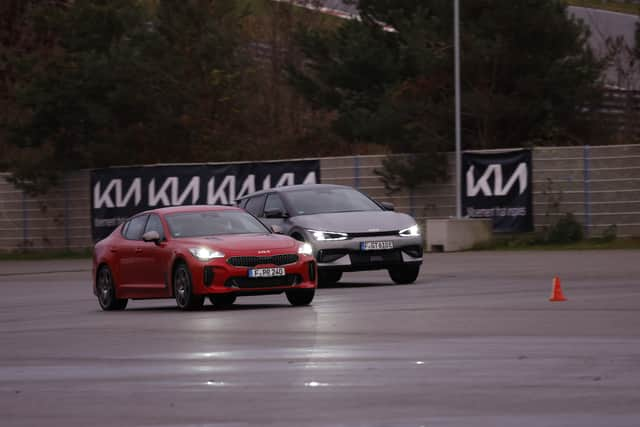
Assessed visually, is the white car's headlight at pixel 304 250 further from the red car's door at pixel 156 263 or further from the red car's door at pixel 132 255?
the red car's door at pixel 132 255

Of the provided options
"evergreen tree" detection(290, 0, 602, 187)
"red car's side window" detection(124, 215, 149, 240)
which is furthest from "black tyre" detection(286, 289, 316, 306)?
"evergreen tree" detection(290, 0, 602, 187)

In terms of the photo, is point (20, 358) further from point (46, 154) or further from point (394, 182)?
point (46, 154)

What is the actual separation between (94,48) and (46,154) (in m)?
5.84

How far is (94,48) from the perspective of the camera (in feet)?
174

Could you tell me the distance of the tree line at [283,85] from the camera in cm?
4591

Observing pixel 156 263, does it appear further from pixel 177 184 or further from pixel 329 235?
pixel 177 184

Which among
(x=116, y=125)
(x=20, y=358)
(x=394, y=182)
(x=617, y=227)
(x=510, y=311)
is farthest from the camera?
(x=116, y=125)

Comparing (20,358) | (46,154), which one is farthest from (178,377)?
(46,154)

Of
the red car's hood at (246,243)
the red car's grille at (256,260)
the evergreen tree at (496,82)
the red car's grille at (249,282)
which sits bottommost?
Answer: the red car's grille at (249,282)

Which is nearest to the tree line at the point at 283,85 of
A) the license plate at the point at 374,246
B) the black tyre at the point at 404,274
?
the black tyre at the point at 404,274

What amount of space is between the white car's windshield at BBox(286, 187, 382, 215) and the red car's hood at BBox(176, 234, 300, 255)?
16.2 feet

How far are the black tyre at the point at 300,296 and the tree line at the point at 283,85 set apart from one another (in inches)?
776

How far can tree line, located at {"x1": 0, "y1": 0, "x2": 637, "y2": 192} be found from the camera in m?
45.9

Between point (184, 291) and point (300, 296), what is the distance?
146cm
